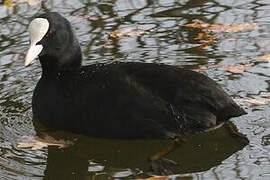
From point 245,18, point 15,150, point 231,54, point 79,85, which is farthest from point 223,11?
point 15,150

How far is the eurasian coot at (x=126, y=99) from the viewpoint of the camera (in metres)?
5.90

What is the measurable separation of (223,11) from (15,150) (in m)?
3.80

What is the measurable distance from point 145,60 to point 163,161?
2.12m

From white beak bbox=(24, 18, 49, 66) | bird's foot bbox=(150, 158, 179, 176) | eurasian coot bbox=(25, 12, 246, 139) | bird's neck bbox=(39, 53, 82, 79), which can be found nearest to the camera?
bird's foot bbox=(150, 158, 179, 176)

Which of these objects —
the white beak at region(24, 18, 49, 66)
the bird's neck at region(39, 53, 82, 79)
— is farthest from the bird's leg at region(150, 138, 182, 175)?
the white beak at region(24, 18, 49, 66)

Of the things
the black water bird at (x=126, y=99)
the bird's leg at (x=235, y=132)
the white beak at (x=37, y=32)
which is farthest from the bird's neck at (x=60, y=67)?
the bird's leg at (x=235, y=132)

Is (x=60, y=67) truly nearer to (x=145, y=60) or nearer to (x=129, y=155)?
(x=129, y=155)

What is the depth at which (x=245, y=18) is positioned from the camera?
865cm

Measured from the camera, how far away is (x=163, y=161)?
18.6 ft

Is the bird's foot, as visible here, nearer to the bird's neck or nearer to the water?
the water

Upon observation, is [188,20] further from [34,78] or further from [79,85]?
[79,85]

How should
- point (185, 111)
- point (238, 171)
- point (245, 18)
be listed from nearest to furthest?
point (238, 171) < point (185, 111) < point (245, 18)

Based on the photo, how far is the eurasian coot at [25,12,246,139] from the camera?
590 cm

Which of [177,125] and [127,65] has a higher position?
[127,65]
